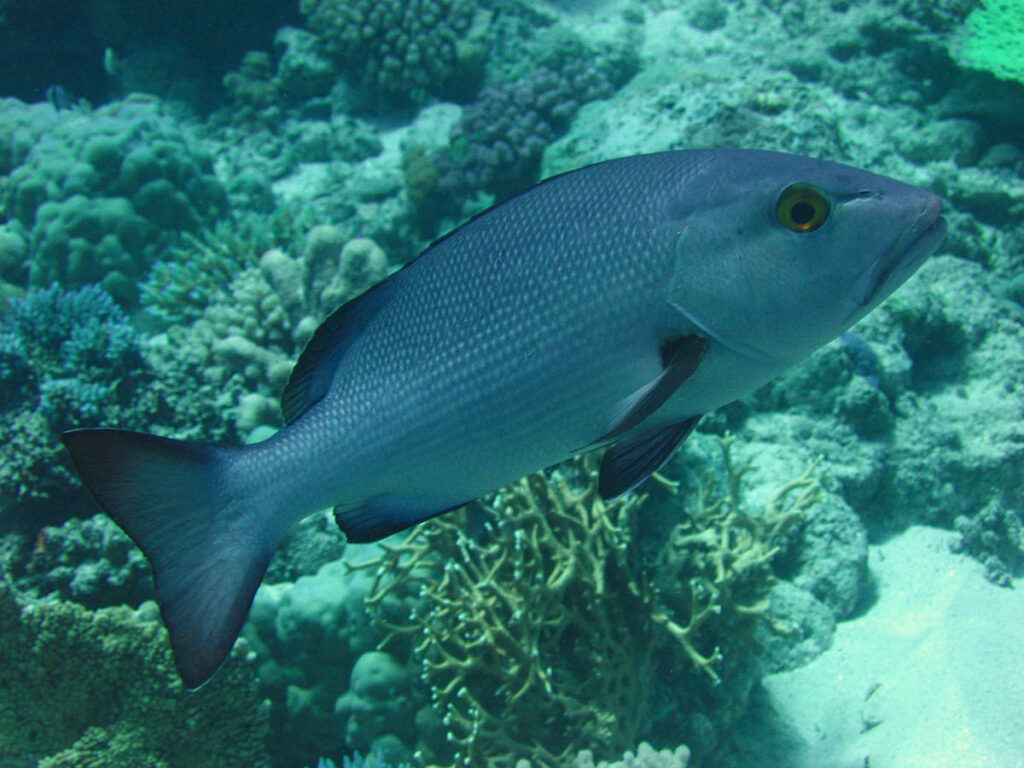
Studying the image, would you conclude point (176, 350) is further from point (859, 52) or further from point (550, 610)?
point (859, 52)

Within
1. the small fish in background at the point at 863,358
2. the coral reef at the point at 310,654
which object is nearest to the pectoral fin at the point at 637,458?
the coral reef at the point at 310,654

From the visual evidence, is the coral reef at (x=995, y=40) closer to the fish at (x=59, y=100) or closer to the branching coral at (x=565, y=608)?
the branching coral at (x=565, y=608)

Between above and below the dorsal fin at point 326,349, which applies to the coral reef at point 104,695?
below

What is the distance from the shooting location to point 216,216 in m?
7.74

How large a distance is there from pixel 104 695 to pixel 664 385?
3722 millimetres

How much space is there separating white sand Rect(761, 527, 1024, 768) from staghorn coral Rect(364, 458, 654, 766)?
114 cm

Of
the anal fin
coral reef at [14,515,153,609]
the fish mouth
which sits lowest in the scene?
coral reef at [14,515,153,609]

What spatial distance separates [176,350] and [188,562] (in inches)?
158

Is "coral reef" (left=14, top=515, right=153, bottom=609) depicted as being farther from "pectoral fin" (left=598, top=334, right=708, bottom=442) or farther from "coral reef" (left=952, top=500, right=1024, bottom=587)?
"coral reef" (left=952, top=500, right=1024, bottom=587)

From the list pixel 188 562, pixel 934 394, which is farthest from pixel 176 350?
pixel 934 394

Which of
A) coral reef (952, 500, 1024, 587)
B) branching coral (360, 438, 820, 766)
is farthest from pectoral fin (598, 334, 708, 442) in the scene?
coral reef (952, 500, 1024, 587)

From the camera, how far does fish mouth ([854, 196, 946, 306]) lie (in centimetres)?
146

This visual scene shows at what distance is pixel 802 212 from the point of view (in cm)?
150

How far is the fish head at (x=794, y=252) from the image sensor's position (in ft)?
4.81
